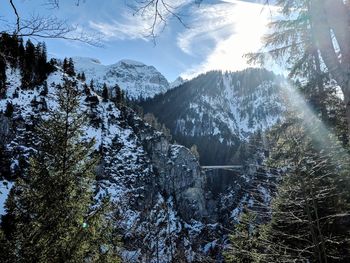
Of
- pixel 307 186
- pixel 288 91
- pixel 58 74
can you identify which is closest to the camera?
pixel 307 186

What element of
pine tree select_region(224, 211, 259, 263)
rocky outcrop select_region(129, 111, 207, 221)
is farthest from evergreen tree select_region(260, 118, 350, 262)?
rocky outcrop select_region(129, 111, 207, 221)

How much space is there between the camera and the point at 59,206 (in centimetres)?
901

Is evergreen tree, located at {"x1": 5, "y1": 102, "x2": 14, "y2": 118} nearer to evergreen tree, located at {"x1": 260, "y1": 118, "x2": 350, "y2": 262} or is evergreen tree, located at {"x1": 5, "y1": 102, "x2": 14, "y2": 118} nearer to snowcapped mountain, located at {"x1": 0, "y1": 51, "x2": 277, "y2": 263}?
A: snowcapped mountain, located at {"x1": 0, "y1": 51, "x2": 277, "y2": 263}

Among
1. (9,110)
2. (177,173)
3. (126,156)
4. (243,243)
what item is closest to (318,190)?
(243,243)

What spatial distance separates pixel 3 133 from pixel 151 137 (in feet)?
132

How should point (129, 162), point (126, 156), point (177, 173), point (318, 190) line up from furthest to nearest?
point (177, 173), point (126, 156), point (129, 162), point (318, 190)

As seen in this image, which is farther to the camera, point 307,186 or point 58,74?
point 58,74

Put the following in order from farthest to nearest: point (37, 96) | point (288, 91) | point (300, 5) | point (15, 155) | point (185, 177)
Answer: point (185, 177), point (37, 96), point (15, 155), point (288, 91), point (300, 5)

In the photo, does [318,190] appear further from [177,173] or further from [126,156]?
[177,173]

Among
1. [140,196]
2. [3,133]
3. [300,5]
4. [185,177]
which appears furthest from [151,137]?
[300,5]

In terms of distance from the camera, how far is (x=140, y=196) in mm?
63969

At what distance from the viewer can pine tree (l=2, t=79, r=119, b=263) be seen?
8.45 meters

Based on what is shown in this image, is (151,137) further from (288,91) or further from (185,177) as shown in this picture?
(288,91)

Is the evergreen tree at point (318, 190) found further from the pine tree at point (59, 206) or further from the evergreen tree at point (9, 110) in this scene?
the evergreen tree at point (9, 110)
